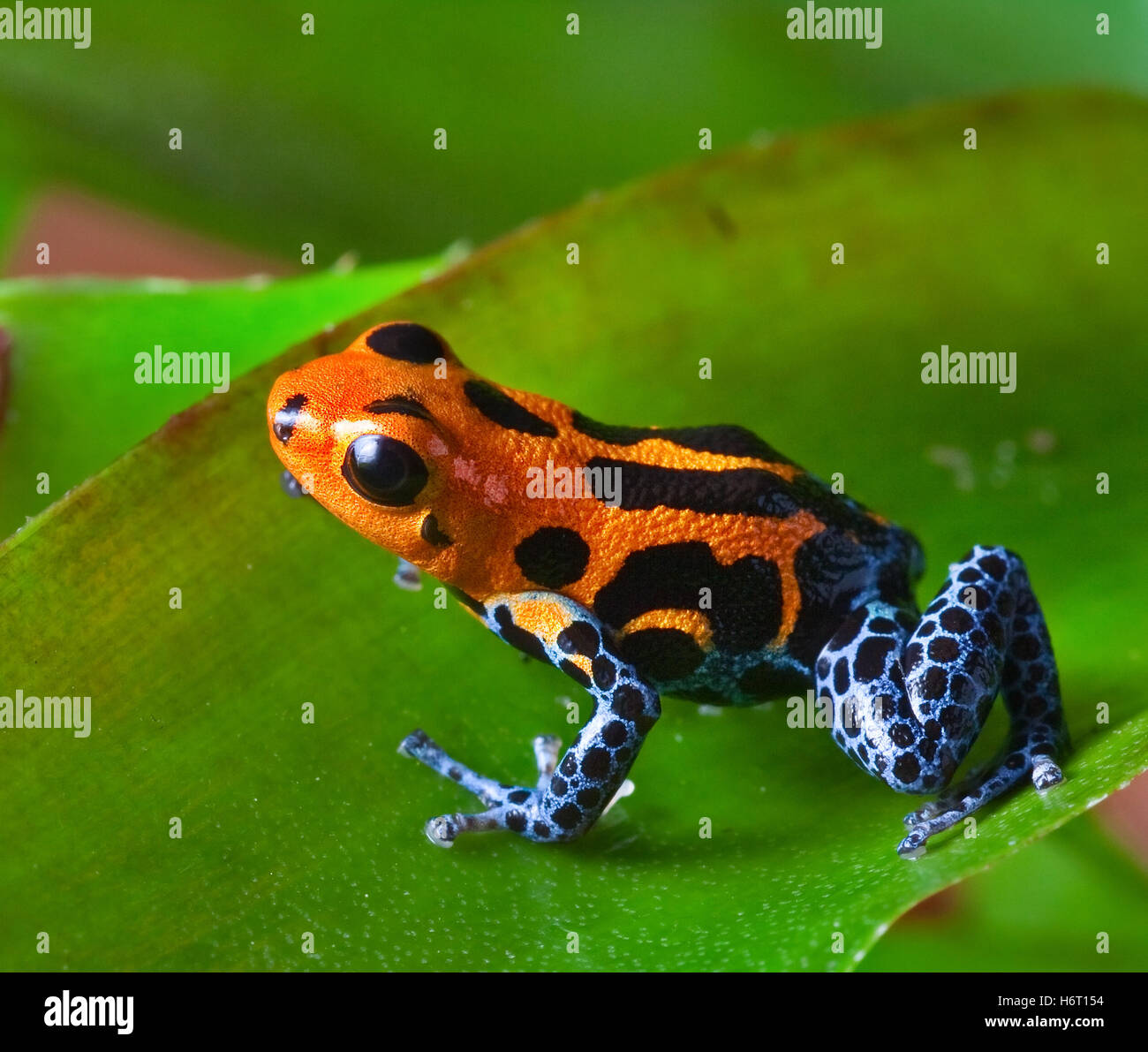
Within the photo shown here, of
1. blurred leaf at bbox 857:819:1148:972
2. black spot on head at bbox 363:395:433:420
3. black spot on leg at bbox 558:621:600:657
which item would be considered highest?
→ black spot on head at bbox 363:395:433:420

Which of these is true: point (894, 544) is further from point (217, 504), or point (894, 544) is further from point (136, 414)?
point (136, 414)

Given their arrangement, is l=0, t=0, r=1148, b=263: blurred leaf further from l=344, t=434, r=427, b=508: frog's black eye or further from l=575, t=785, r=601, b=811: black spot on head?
l=575, t=785, r=601, b=811: black spot on head

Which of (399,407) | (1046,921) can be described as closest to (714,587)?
(399,407)

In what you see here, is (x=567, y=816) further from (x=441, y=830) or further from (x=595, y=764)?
(x=441, y=830)

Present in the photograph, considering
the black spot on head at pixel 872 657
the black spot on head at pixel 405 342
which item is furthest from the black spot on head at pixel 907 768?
the black spot on head at pixel 405 342

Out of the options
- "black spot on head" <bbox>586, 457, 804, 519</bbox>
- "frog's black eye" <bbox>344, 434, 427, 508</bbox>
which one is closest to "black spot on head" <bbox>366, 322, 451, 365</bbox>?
"frog's black eye" <bbox>344, 434, 427, 508</bbox>

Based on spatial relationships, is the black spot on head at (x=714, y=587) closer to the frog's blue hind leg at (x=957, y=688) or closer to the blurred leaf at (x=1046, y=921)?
the frog's blue hind leg at (x=957, y=688)
